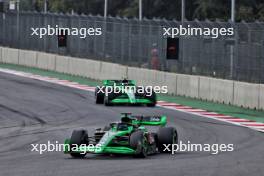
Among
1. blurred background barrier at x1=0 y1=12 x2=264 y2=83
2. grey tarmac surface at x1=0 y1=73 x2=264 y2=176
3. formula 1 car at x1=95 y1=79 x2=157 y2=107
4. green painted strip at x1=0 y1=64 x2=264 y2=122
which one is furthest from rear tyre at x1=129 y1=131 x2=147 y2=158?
blurred background barrier at x1=0 y1=12 x2=264 y2=83

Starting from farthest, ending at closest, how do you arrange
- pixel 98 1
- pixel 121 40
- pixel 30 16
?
1. pixel 98 1
2. pixel 30 16
3. pixel 121 40

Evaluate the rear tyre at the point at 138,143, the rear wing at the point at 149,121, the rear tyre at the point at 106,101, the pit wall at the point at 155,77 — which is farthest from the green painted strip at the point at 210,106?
the rear tyre at the point at 138,143

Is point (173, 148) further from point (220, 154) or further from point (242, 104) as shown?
point (242, 104)

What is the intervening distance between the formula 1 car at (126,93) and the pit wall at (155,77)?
272 cm

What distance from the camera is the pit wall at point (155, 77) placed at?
98.1ft

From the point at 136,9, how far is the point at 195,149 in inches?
2305

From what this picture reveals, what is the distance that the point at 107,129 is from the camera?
18281 millimetres

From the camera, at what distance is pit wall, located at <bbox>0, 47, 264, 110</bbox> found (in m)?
29.9

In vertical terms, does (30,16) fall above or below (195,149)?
above

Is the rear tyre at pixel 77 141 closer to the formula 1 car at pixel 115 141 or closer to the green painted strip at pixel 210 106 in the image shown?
the formula 1 car at pixel 115 141

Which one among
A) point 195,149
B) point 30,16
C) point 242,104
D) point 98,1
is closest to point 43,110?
point 242,104

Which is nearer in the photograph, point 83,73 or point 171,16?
point 83,73

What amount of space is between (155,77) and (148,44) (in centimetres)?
282

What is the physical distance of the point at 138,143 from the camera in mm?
17766
